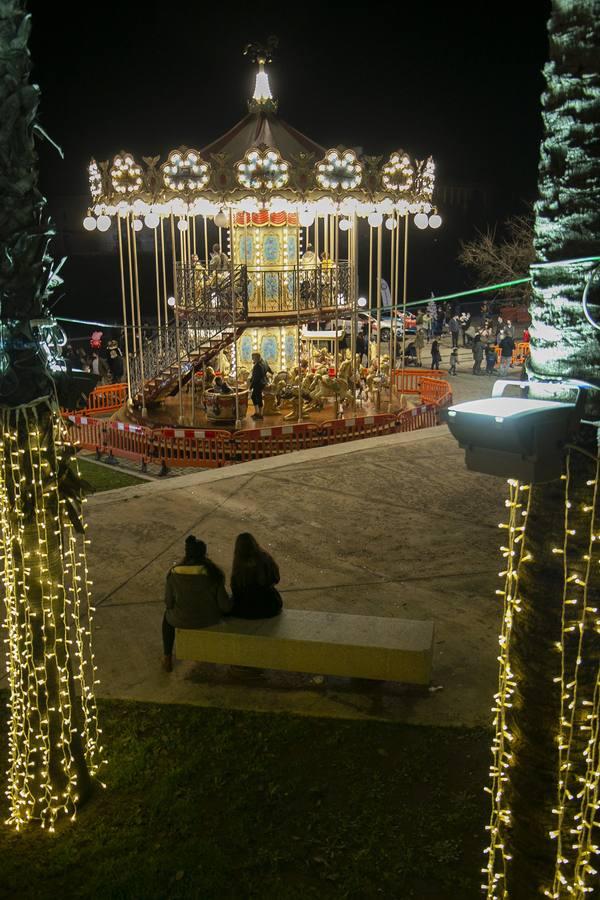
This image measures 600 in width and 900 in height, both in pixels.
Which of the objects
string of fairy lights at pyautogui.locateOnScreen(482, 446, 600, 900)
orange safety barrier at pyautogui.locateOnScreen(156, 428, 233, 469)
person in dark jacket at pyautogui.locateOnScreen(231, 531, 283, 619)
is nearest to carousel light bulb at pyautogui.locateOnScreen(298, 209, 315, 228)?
orange safety barrier at pyautogui.locateOnScreen(156, 428, 233, 469)

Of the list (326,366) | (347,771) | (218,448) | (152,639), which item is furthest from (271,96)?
(347,771)

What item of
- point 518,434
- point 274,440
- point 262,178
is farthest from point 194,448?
point 518,434

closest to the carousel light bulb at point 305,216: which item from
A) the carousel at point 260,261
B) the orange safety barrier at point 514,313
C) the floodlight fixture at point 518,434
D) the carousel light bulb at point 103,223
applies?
the carousel at point 260,261

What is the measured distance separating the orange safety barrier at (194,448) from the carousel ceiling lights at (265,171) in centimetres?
460

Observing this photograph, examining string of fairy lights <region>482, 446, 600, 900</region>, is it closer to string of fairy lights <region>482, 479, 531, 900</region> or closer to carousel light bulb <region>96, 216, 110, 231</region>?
string of fairy lights <region>482, 479, 531, 900</region>

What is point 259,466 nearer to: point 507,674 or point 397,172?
point 397,172

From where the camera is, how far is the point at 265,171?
15.2 meters

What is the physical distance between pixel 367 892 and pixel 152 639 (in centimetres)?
352

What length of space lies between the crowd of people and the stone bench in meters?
0.09

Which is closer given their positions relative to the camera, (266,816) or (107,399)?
(266,816)

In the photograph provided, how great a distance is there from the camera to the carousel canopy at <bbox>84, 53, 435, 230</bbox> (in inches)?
606

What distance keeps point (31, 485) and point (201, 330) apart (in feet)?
47.5

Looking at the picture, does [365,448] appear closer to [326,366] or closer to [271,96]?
[326,366]

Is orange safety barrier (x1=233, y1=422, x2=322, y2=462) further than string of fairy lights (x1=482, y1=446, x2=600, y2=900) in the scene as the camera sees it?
Yes
